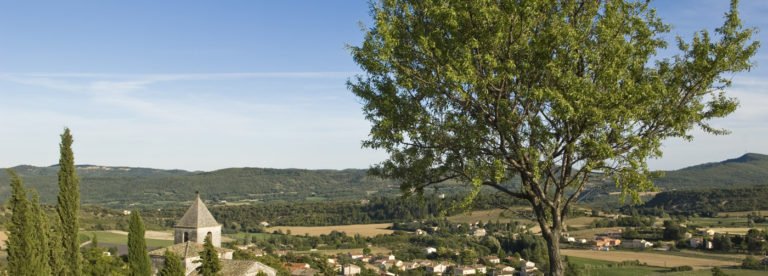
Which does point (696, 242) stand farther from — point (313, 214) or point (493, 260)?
point (313, 214)

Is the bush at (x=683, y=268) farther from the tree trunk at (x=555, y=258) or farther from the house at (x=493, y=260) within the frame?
the tree trunk at (x=555, y=258)

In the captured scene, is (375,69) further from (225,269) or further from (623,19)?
(225,269)

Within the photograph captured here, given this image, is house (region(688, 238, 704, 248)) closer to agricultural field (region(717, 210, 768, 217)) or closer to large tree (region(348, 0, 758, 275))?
agricultural field (region(717, 210, 768, 217))

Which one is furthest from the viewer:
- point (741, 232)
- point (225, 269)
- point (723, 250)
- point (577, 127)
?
point (741, 232)

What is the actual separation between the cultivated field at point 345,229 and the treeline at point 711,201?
64.8m

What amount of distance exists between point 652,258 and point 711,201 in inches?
2495

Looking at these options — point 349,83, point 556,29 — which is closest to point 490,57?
point 556,29

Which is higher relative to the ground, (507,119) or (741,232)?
(507,119)

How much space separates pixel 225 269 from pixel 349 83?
26.4m

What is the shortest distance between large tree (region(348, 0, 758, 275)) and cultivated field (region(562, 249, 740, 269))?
66.5 meters

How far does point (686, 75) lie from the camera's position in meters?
10.7

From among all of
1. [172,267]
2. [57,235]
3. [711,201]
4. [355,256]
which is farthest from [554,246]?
[711,201]

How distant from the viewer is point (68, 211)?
63.2ft

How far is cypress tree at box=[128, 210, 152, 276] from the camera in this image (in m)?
23.2
